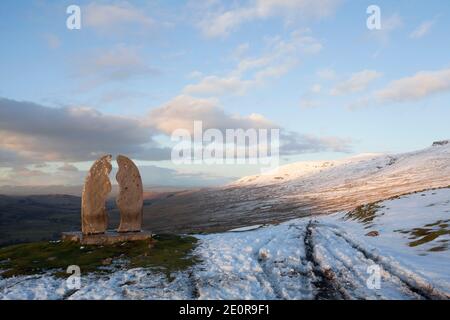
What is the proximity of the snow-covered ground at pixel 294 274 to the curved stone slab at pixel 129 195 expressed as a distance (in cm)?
568

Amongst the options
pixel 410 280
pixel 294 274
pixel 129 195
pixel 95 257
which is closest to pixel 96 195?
pixel 129 195

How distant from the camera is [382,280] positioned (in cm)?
1694

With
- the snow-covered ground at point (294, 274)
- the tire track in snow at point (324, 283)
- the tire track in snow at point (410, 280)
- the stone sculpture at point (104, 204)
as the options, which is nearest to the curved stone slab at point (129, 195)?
the stone sculpture at point (104, 204)

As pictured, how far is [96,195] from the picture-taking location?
2711 centimetres

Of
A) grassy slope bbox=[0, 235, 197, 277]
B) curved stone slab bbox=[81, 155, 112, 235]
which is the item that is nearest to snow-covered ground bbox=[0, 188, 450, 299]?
grassy slope bbox=[0, 235, 197, 277]

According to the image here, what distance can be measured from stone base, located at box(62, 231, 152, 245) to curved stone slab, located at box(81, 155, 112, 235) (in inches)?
31.2

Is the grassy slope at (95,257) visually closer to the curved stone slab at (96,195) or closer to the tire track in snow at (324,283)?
the curved stone slab at (96,195)

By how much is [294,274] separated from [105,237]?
47.0 feet

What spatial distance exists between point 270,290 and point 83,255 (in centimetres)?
1280

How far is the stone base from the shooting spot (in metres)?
26.2

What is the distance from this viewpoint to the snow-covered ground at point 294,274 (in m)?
15.3

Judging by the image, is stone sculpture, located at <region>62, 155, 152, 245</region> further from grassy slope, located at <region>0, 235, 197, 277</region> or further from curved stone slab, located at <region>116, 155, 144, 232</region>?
grassy slope, located at <region>0, 235, 197, 277</region>

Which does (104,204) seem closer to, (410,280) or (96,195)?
(96,195)

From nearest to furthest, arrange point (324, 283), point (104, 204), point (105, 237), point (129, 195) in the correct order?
point (324, 283), point (105, 237), point (104, 204), point (129, 195)
